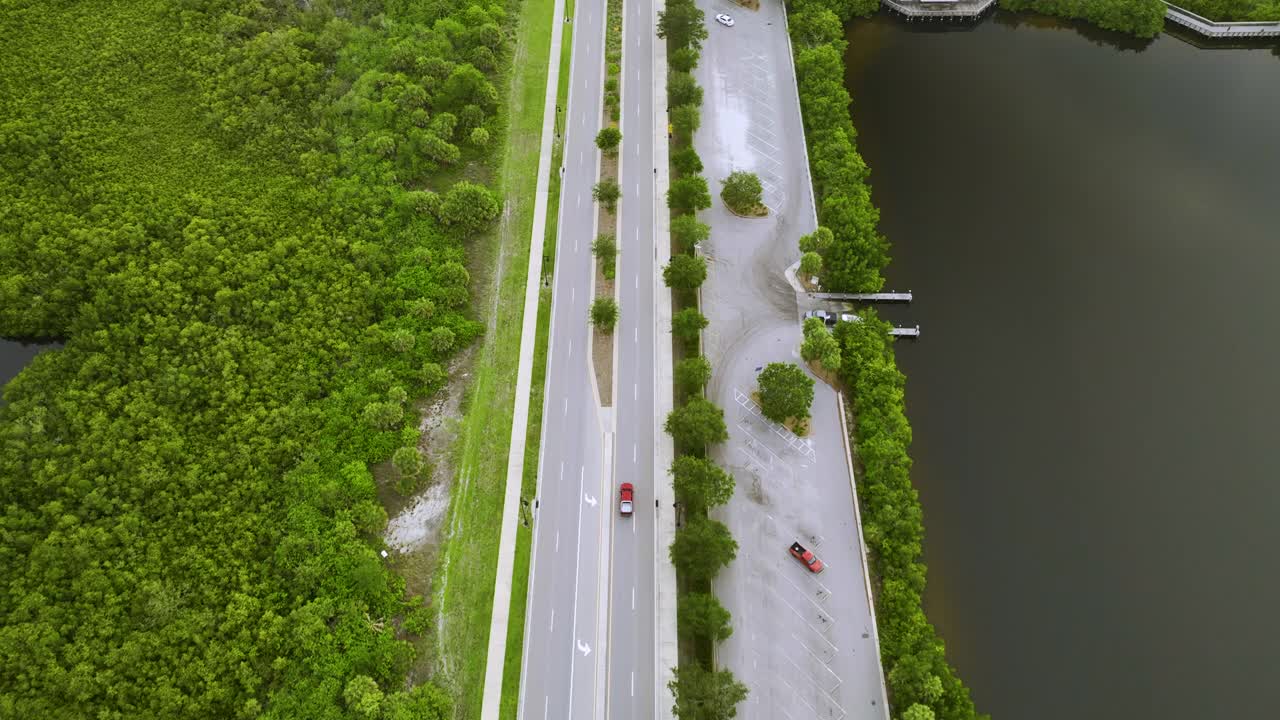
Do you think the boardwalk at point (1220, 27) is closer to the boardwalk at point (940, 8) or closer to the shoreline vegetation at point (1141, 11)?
the shoreline vegetation at point (1141, 11)

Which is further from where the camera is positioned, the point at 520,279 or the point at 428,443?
the point at 520,279

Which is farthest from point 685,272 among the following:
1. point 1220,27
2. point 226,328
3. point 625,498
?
point 1220,27

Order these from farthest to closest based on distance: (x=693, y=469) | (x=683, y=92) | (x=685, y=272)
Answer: (x=683, y=92) < (x=685, y=272) < (x=693, y=469)

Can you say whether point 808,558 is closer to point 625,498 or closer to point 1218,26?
point 625,498

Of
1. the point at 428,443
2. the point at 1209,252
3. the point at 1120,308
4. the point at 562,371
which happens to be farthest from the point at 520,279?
the point at 1209,252

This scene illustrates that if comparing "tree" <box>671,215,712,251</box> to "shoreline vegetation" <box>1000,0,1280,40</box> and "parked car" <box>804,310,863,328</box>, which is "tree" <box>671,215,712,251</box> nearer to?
"parked car" <box>804,310,863,328</box>

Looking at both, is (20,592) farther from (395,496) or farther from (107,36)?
(107,36)
